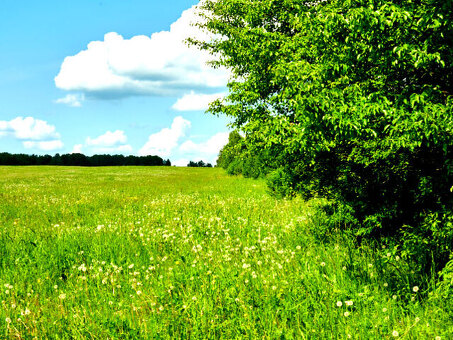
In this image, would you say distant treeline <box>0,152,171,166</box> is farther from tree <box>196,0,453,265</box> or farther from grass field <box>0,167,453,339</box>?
tree <box>196,0,453,265</box>

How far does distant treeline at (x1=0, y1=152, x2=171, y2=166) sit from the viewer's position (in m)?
108

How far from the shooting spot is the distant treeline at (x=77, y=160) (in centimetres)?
10750

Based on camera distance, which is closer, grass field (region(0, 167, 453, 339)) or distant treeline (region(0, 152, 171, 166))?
grass field (region(0, 167, 453, 339))

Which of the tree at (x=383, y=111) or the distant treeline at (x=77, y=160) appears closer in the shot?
the tree at (x=383, y=111)

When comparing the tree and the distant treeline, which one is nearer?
the tree

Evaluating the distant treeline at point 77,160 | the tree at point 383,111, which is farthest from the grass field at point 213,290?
the distant treeline at point 77,160

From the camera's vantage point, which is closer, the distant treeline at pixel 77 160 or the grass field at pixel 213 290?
the grass field at pixel 213 290

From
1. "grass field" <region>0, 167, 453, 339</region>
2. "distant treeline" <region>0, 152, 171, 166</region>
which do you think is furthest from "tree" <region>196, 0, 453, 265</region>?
"distant treeline" <region>0, 152, 171, 166</region>

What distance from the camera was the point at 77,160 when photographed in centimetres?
11988

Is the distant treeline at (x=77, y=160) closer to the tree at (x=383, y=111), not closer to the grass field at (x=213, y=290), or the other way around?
the grass field at (x=213, y=290)

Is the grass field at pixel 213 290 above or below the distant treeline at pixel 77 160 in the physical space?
below

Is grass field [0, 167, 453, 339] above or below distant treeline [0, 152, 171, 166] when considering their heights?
below

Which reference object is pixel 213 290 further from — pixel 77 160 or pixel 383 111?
pixel 77 160

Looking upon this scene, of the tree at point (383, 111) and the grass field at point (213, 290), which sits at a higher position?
the tree at point (383, 111)
